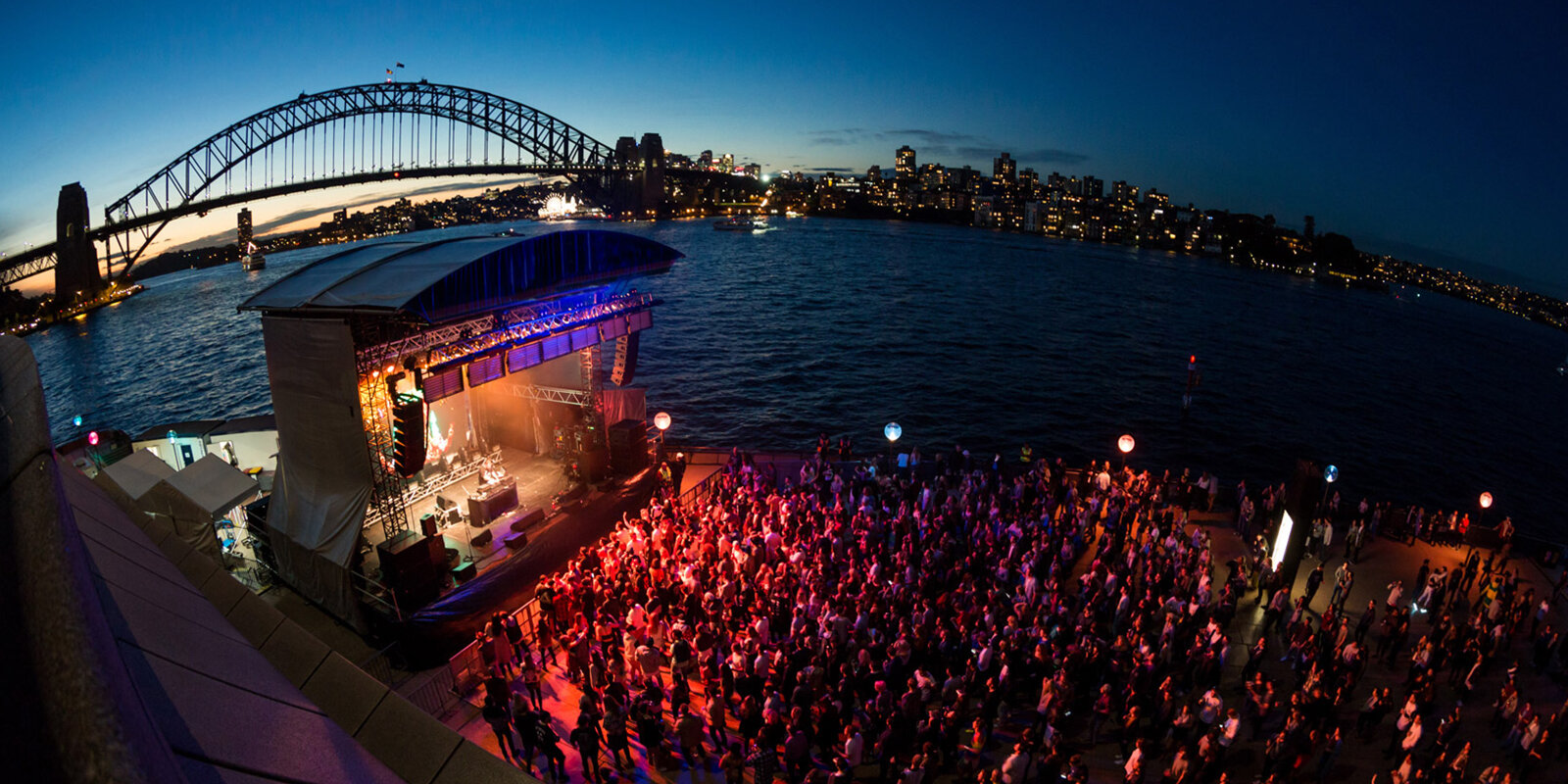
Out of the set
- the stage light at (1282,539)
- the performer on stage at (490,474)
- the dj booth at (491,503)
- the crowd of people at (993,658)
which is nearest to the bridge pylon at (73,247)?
the performer on stage at (490,474)

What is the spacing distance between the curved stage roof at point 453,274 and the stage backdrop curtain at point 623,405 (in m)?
3.74

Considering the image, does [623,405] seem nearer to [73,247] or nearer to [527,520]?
[527,520]

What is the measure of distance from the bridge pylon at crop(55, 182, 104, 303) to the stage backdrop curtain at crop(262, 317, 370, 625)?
339ft

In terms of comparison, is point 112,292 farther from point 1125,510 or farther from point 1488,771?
point 1488,771

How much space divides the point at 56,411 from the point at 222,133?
83.1m

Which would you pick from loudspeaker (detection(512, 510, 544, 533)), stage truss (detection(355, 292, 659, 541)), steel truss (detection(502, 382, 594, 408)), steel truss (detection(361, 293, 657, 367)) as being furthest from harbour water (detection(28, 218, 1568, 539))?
loudspeaker (detection(512, 510, 544, 533))

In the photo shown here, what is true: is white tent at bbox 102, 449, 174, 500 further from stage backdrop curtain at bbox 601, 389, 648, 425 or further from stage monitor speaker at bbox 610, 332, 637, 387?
stage monitor speaker at bbox 610, 332, 637, 387

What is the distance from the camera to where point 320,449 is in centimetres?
1495

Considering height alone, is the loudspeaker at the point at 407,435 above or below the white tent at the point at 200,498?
above

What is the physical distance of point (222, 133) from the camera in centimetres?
10600

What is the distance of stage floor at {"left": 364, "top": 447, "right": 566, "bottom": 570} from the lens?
52.4 feet

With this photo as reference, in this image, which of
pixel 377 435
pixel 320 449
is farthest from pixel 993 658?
pixel 320 449

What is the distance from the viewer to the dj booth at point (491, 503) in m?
17.1

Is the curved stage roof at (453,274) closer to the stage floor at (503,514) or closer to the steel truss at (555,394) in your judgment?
the steel truss at (555,394)
